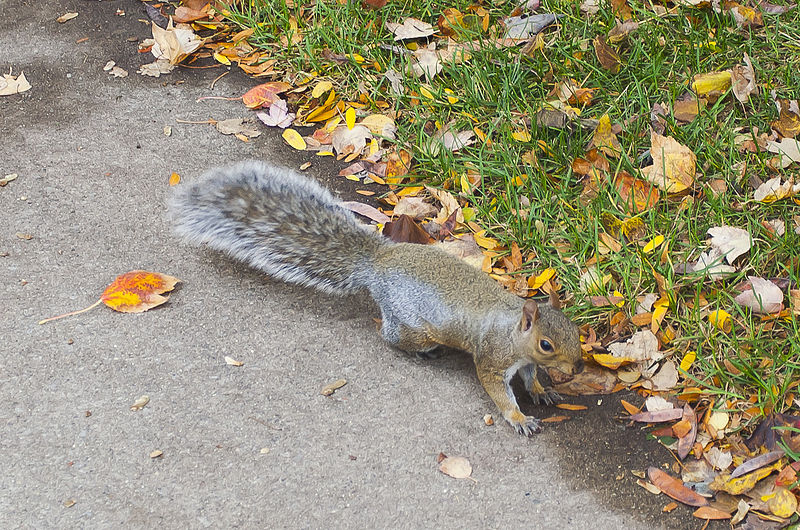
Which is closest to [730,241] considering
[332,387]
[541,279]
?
[541,279]

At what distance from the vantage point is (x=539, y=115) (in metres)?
4.07

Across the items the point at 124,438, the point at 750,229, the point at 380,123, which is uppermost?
the point at 750,229

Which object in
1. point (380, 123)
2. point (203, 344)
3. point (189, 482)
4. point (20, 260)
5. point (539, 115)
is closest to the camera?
point (189, 482)

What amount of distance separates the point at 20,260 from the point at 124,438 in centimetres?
114

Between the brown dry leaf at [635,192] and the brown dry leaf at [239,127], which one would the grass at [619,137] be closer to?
the brown dry leaf at [635,192]

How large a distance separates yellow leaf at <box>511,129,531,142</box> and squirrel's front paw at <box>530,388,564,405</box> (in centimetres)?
135

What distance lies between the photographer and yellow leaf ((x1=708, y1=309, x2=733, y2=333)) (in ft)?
10.4

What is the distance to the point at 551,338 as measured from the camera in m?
2.83

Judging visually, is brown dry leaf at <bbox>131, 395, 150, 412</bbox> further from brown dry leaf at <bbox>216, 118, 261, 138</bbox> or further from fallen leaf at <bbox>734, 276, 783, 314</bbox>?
fallen leaf at <bbox>734, 276, 783, 314</bbox>

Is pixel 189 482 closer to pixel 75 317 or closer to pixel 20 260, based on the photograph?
pixel 75 317

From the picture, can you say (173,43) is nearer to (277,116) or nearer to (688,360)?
(277,116)

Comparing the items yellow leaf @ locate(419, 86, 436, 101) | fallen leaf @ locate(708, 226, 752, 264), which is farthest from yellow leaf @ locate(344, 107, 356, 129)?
fallen leaf @ locate(708, 226, 752, 264)

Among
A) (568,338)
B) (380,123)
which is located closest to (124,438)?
(568,338)

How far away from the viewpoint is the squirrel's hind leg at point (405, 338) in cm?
322
